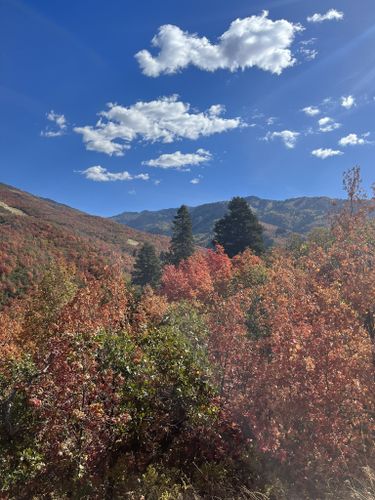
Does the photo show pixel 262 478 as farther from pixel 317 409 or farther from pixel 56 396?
pixel 56 396

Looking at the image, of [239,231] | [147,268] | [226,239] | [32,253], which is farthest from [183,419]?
[147,268]

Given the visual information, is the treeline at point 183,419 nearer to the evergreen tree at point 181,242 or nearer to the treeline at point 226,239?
the treeline at point 226,239

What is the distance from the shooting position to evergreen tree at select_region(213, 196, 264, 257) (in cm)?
5884

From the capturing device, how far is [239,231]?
59406 mm

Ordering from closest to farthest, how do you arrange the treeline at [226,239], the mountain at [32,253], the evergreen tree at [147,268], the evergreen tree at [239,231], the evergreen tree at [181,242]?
the mountain at [32,253] → the evergreen tree at [239,231] → the treeline at [226,239] → the evergreen tree at [147,268] → the evergreen tree at [181,242]

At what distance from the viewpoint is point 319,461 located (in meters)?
11.4

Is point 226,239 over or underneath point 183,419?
over

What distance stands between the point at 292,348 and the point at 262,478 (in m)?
3.96

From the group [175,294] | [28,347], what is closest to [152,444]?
[28,347]

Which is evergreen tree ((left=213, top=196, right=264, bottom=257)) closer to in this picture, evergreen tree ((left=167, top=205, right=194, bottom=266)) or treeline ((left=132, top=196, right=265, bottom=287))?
treeline ((left=132, top=196, right=265, bottom=287))

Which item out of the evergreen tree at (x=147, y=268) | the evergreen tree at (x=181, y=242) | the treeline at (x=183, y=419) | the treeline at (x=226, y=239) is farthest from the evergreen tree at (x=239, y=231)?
the treeline at (x=183, y=419)

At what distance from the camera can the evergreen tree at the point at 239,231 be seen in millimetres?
58844

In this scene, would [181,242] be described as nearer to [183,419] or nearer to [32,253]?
[32,253]

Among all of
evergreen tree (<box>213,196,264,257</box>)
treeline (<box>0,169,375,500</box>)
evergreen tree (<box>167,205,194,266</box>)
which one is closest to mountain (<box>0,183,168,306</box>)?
evergreen tree (<box>167,205,194,266</box>)
